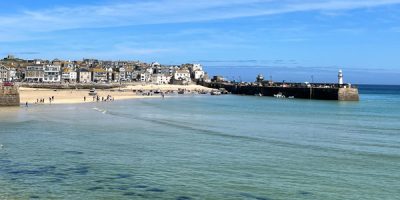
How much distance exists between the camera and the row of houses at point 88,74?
4887 inches

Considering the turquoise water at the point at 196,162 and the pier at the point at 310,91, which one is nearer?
the turquoise water at the point at 196,162

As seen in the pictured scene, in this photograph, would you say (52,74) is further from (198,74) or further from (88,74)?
(198,74)

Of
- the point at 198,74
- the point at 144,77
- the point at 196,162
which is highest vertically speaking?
the point at 198,74

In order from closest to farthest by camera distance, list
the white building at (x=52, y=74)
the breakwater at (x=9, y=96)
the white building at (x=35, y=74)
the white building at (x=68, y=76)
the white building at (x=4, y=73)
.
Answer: the breakwater at (x=9, y=96)
the white building at (x=4, y=73)
the white building at (x=35, y=74)
the white building at (x=52, y=74)
the white building at (x=68, y=76)

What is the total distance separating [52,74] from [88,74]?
974cm

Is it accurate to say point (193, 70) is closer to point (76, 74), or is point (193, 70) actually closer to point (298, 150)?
point (76, 74)

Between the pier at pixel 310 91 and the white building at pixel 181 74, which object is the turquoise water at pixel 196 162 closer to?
the pier at pixel 310 91

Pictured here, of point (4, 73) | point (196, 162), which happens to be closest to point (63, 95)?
point (4, 73)

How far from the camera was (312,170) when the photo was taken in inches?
667

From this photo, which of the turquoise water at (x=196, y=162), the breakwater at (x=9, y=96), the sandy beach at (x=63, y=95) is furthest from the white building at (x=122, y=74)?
the turquoise water at (x=196, y=162)

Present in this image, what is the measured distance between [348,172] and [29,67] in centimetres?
11897

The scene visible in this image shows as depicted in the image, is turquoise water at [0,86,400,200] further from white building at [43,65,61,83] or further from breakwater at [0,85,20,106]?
white building at [43,65,61,83]

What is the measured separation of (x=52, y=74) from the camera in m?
125

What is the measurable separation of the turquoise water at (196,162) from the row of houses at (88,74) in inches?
3460
